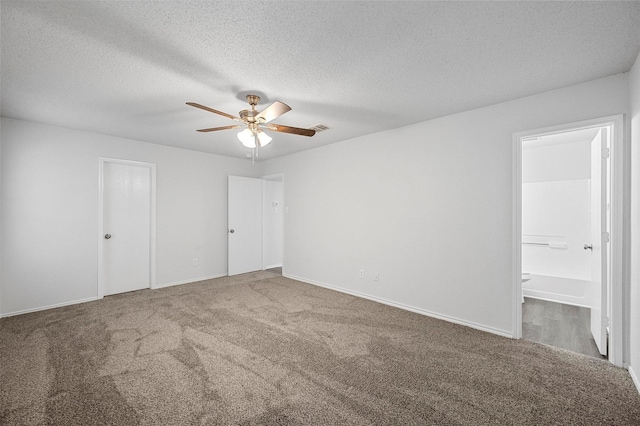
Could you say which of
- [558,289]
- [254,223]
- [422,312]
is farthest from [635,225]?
[254,223]

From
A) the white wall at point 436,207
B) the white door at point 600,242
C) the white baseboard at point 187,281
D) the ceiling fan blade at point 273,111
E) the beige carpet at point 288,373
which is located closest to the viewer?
the beige carpet at point 288,373

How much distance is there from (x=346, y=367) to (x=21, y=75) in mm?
3783

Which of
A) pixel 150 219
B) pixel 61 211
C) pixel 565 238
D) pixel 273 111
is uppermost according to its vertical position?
pixel 273 111

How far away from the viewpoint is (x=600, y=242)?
A: 8.48ft

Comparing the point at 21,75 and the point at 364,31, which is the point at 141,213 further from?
the point at 364,31

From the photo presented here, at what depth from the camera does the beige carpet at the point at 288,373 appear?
5.83ft

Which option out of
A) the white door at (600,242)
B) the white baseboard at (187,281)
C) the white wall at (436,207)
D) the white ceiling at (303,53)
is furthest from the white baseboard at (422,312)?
the white ceiling at (303,53)

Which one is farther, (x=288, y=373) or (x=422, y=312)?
(x=422, y=312)

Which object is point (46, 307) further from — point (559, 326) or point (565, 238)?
point (565, 238)

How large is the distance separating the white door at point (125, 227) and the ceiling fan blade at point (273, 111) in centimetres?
315

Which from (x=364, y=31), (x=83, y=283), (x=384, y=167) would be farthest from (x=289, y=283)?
(x=364, y=31)

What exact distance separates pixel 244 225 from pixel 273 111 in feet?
12.8

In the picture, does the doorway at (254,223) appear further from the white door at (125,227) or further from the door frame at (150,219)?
the white door at (125,227)

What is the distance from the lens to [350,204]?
4504mm
